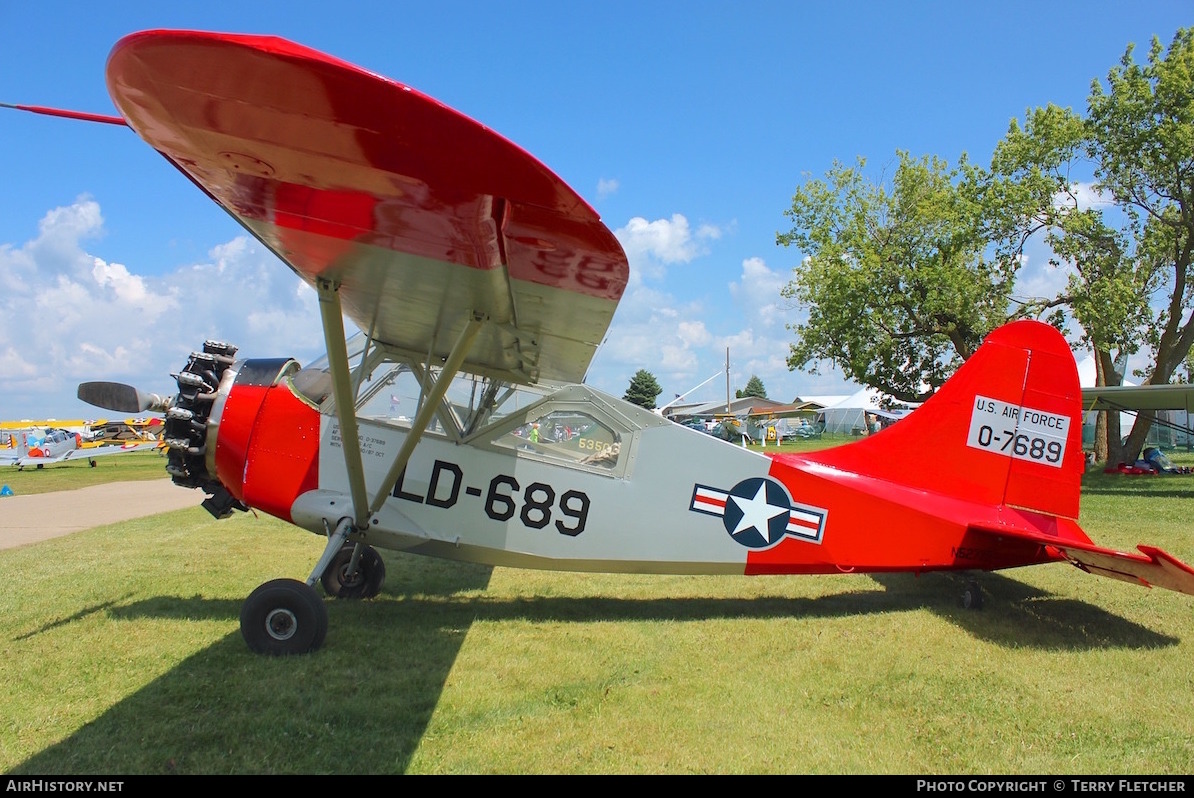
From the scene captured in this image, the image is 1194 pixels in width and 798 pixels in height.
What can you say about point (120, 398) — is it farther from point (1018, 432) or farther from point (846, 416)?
point (846, 416)

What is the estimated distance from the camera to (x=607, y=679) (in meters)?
4.10

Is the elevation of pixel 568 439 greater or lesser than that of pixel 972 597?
greater

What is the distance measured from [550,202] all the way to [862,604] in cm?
474

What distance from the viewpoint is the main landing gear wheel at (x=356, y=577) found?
5.90 meters

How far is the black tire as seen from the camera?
13.8 ft

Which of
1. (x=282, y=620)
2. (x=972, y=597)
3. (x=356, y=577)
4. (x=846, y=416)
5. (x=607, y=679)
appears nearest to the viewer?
(x=607, y=679)

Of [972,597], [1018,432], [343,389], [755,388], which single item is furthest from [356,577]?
[755,388]

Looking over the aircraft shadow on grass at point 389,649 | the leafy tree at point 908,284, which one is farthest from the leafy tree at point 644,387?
the aircraft shadow on grass at point 389,649

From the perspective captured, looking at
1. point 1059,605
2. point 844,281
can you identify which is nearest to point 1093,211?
point 844,281

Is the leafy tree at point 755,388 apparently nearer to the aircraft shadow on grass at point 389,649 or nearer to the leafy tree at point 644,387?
the leafy tree at point 644,387

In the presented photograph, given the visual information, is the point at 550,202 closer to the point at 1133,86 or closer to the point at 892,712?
the point at 892,712

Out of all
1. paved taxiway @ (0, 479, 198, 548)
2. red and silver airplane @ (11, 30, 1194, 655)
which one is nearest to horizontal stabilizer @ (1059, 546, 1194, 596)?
red and silver airplane @ (11, 30, 1194, 655)

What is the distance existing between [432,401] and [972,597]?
4465 millimetres

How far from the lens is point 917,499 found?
549cm
